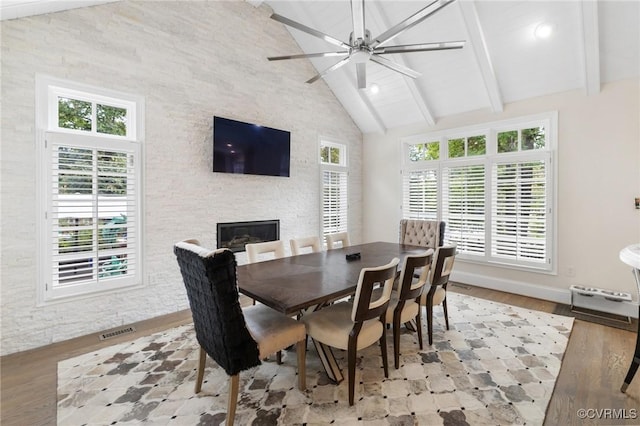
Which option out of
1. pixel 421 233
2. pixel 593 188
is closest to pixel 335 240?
pixel 421 233

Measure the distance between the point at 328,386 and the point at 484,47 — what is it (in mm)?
4472

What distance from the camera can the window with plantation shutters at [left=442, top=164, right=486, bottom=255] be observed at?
4.76 m

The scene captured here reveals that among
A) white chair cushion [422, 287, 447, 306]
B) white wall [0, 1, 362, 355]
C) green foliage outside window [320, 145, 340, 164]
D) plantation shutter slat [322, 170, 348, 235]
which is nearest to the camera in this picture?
white wall [0, 1, 362, 355]

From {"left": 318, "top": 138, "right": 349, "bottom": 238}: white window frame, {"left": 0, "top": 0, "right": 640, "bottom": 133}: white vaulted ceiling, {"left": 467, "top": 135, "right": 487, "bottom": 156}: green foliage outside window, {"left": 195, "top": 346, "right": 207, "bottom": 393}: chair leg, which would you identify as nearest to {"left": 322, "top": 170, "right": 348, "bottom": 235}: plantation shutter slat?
{"left": 318, "top": 138, "right": 349, "bottom": 238}: white window frame

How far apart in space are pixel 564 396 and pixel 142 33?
533cm

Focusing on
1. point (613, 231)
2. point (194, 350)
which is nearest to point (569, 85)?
point (613, 231)

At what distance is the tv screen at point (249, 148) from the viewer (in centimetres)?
397

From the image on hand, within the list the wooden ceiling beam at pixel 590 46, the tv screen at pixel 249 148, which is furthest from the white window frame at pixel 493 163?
the tv screen at pixel 249 148

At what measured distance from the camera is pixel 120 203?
10.5ft

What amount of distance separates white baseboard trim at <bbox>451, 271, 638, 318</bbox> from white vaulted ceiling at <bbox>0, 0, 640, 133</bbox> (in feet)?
8.99

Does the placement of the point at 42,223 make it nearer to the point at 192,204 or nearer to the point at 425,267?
the point at 192,204

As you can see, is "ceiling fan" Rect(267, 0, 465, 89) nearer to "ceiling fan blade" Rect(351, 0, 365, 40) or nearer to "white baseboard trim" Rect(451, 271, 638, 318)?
"ceiling fan blade" Rect(351, 0, 365, 40)

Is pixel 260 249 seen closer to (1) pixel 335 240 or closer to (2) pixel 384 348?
(1) pixel 335 240

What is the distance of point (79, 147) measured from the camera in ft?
9.68
